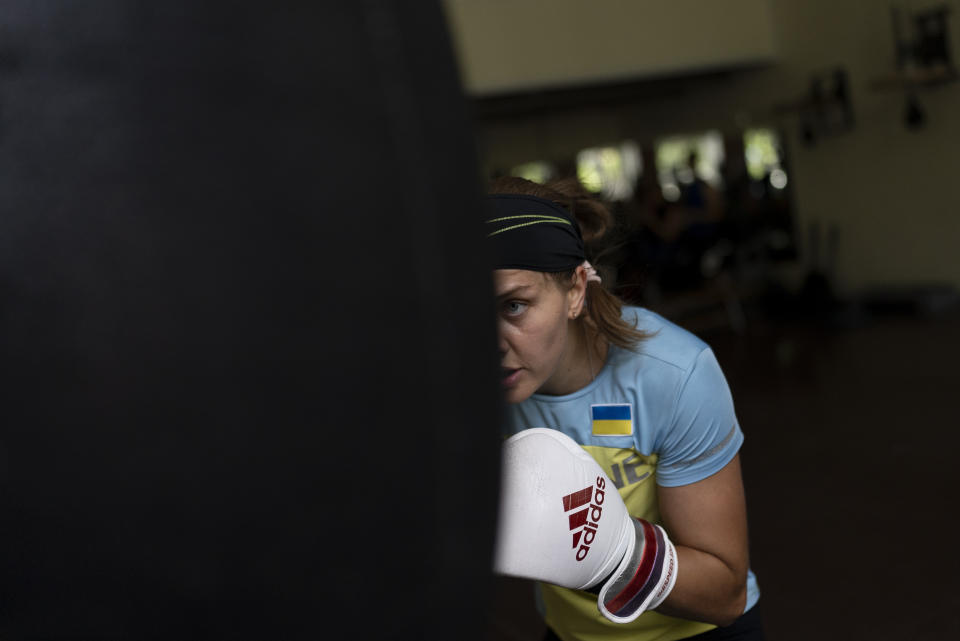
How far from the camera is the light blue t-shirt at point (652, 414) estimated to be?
0.98 m

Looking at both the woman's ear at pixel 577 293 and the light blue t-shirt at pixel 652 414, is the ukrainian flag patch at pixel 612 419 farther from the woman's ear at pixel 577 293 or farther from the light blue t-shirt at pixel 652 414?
the woman's ear at pixel 577 293

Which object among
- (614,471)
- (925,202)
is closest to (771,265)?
(925,202)

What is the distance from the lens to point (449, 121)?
11.5 inches

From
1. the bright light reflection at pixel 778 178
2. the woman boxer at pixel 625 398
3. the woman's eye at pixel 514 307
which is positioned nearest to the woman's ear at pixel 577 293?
the woman boxer at pixel 625 398

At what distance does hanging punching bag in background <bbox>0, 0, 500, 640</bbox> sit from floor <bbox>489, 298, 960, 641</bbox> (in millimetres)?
2025

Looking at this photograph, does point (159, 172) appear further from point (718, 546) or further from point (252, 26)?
point (718, 546)

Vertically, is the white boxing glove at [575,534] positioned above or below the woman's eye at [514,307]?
below

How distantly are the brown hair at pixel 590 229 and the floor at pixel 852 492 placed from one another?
1.34 m

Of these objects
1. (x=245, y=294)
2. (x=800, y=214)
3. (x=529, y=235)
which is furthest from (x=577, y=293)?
(x=800, y=214)

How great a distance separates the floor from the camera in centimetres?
215

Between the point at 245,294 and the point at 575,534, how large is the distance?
575 mm

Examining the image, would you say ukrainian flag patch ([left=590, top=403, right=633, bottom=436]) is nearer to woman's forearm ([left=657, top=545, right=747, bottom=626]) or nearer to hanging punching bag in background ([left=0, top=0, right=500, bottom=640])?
woman's forearm ([left=657, top=545, right=747, bottom=626])

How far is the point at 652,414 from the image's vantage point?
1.02 m

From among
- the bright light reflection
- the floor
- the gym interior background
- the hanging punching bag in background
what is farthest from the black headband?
the bright light reflection
